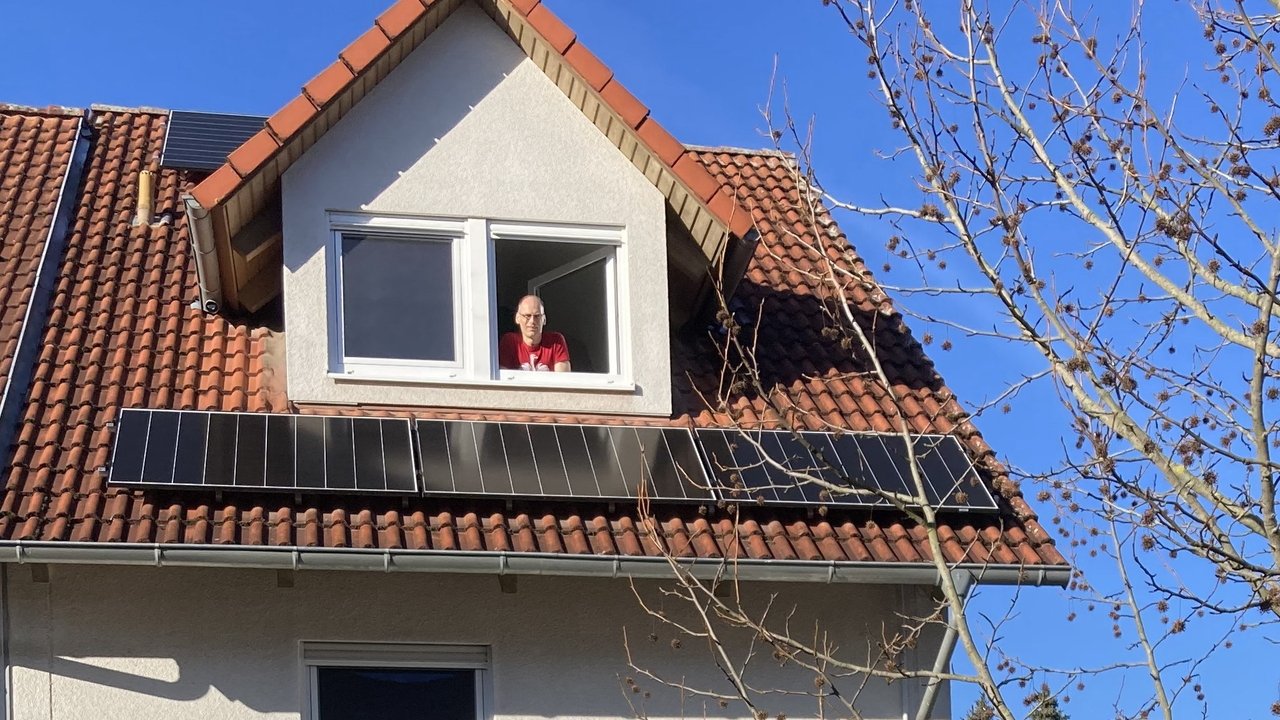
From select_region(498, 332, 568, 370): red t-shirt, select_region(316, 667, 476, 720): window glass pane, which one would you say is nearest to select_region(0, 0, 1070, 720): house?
select_region(316, 667, 476, 720): window glass pane

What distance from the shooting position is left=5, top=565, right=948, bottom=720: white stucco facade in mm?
9117

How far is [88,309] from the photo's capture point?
36.5 feet

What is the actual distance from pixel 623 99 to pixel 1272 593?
17.8 ft

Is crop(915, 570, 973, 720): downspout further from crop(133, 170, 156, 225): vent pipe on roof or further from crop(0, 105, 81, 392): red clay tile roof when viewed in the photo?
crop(133, 170, 156, 225): vent pipe on roof

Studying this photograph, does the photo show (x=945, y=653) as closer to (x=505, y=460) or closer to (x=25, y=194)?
(x=505, y=460)

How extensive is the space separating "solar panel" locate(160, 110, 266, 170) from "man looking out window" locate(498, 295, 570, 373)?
269 centimetres

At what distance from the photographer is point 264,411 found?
10273mm

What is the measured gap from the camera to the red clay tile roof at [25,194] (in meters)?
10.9

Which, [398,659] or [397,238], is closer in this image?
[398,659]

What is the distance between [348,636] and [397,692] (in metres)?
0.42

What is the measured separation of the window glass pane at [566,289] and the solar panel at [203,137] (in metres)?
2.43

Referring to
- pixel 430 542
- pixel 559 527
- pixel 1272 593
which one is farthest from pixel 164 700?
pixel 1272 593

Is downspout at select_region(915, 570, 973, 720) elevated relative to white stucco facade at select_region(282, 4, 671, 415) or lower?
lower

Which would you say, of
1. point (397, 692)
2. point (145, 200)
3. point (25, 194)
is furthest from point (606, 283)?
point (25, 194)
